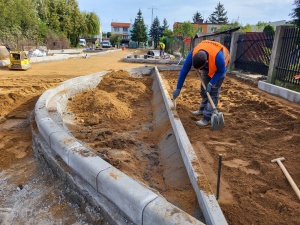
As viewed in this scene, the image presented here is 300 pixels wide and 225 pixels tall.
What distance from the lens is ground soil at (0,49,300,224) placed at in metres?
2.31

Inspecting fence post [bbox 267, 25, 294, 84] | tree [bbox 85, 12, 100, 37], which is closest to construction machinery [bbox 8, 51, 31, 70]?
fence post [bbox 267, 25, 294, 84]

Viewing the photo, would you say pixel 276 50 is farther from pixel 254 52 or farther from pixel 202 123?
pixel 202 123

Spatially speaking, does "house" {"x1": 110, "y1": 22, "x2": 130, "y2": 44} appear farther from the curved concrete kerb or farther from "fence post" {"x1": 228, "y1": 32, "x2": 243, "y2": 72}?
the curved concrete kerb

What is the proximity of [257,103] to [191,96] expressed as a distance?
1.84m

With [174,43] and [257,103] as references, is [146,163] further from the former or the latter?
[174,43]

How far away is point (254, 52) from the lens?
9688 mm

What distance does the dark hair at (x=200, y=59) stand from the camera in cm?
393

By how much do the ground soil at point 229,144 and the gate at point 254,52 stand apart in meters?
2.71

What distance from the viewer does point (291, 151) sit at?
3309mm

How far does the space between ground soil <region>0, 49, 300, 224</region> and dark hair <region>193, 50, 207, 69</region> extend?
1.14 meters

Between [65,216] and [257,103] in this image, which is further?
[257,103]

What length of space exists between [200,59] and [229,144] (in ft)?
4.73

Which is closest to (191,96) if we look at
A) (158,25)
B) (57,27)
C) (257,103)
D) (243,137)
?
(257,103)

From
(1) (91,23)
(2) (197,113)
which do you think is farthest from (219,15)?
(2) (197,113)
